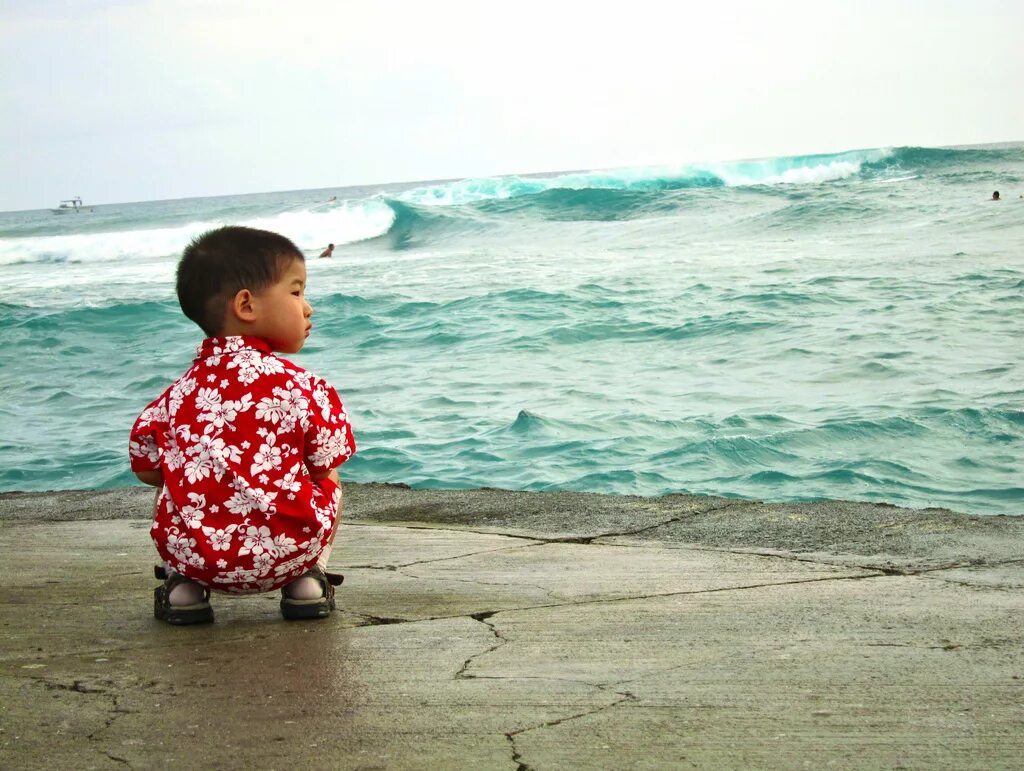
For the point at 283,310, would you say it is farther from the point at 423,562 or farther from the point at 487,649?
the point at 423,562

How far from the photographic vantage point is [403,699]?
204cm

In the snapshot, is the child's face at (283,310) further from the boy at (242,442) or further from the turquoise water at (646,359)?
the turquoise water at (646,359)

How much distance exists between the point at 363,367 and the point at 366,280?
28.9 ft

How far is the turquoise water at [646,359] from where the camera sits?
23.2 ft

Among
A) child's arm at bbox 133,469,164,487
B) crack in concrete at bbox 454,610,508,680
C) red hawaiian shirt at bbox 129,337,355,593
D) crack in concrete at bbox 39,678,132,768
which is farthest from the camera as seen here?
child's arm at bbox 133,469,164,487

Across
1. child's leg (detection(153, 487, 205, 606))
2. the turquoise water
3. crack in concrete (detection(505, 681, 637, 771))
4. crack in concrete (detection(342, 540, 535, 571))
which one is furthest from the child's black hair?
the turquoise water

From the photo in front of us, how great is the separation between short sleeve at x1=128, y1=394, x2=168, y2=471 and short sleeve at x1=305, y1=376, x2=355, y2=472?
34cm

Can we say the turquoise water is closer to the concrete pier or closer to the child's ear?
the concrete pier

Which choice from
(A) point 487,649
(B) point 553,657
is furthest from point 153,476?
(B) point 553,657

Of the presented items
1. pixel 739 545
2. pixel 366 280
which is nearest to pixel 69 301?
pixel 366 280

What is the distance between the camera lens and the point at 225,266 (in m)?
2.57

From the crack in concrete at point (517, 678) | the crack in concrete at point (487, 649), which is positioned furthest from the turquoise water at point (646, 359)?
the crack in concrete at point (517, 678)

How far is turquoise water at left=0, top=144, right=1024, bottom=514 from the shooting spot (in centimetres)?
708

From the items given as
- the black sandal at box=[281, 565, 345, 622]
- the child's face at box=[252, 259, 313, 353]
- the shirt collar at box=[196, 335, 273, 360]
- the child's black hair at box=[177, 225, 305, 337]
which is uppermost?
the child's black hair at box=[177, 225, 305, 337]
